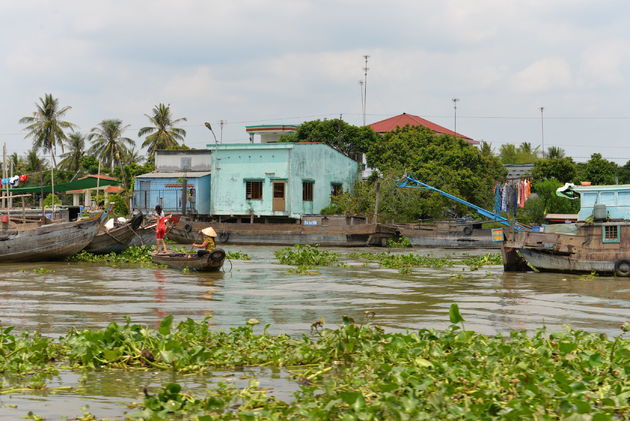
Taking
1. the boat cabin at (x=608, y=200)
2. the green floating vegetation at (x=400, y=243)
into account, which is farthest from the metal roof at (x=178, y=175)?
the boat cabin at (x=608, y=200)

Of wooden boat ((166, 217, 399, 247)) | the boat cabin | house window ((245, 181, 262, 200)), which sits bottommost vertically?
wooden boat ((166, 217, 399, 247))

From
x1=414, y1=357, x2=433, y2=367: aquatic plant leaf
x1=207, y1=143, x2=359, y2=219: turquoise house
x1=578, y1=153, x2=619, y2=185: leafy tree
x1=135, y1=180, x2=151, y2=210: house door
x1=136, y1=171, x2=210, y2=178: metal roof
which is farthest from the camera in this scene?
x1=578, y1=153, x2=619, y2=185: leafy tree

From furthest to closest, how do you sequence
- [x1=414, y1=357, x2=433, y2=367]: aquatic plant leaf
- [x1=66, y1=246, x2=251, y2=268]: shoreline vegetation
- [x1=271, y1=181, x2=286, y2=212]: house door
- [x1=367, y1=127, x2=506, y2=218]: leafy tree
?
[x1=367, y1=127, x2=506, y2=218]: leafy tree, [x1=271, y1=181, x2=286, y2=212]: house door, [x1=66, y1=246, x2=251, y2=268]: shoreline vegetation, [x1=414, y1=357, x2=433, y2=367]: aquatic plant leaf

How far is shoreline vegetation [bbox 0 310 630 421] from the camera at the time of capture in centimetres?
499

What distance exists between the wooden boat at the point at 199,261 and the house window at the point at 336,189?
78.2 ft

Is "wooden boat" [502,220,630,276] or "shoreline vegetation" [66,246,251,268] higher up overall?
"wooden boat" [502,220,630,276]

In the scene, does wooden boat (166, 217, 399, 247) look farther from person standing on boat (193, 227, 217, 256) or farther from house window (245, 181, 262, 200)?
person standing on boat (193, 227, 217, 256)

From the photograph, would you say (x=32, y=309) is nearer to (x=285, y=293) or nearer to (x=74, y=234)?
(x=285, y=293)

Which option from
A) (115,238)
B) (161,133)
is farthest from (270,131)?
(115,238)

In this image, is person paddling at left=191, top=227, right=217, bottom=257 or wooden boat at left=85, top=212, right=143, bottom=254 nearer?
person paddling at left=191, top=227, right=217, bottom=257

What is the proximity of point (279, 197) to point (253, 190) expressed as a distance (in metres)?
1.54

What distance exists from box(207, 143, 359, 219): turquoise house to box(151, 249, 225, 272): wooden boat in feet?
65.0

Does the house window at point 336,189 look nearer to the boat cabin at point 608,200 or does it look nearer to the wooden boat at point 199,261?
the boat cabin at point 608,200

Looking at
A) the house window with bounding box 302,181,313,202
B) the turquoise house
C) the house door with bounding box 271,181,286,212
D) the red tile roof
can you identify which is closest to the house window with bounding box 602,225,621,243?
the turquoise house
